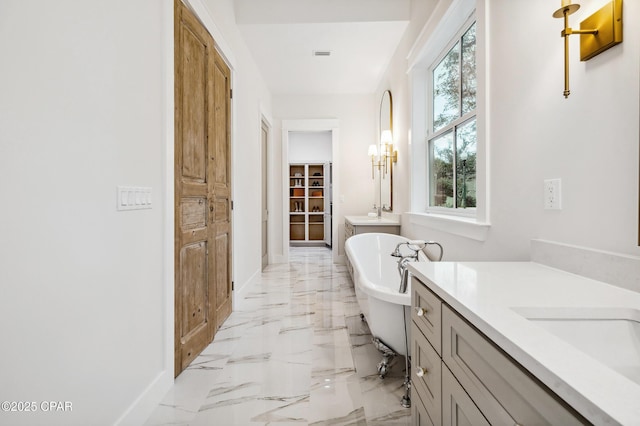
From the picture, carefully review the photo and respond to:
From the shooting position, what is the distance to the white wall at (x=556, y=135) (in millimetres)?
1027

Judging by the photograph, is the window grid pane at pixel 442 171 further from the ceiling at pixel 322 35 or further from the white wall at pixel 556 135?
the ceiling at pixel 322 35

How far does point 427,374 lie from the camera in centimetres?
118

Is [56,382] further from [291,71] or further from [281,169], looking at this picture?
[281,169]

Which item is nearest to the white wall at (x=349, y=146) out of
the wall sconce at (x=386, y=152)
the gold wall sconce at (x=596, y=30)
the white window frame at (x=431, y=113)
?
the wall sconce at (x=386, y=152)

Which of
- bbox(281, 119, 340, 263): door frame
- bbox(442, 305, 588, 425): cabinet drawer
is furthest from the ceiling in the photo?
bbox(442, 305, 588, 425): cabinet drawer

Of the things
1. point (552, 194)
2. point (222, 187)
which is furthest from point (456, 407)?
point (222, 187)

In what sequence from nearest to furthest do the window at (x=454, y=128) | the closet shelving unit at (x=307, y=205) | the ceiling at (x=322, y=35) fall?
the window at (x=454, y=128) < the ceiling at (x=322, y=35) < the closet shelving unit at (x=307, y=205)

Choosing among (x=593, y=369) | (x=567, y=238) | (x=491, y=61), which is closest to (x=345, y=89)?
(x=491, y=61)

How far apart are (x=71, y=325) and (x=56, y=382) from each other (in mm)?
177

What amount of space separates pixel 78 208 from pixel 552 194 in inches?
70.3

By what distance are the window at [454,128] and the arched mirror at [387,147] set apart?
1046 millimetres

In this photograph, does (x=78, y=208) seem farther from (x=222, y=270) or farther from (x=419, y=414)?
(x=222, y=270)

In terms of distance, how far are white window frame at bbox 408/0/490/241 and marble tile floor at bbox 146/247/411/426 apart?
104cm

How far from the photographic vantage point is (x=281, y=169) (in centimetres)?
588
